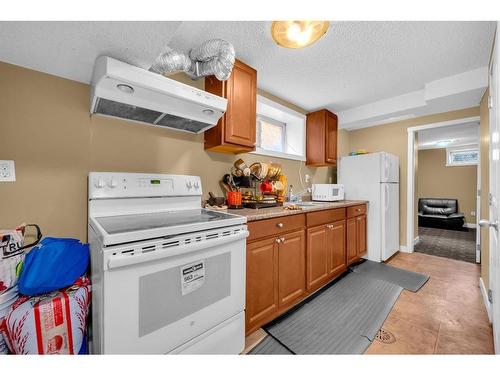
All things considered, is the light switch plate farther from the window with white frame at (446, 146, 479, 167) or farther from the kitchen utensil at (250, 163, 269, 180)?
the window with white frame at (446, 146, 479, 167)

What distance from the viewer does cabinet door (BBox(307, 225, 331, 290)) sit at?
6.23ft

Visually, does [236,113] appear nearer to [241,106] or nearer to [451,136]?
[241,106]

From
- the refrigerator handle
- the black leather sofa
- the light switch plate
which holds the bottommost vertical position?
the black leather sofa

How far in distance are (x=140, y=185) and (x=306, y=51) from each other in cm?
175

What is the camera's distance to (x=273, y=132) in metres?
2.96

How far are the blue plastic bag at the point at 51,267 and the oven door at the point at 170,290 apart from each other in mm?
443

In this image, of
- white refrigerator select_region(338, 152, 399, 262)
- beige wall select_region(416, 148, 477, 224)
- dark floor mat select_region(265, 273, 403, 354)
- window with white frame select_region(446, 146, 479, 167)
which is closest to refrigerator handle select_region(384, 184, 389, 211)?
white refrigerator select_region(338, 152, 399, 262)

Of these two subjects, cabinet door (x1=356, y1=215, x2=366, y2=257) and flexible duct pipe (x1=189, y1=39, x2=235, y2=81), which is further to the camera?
cabinet door (x1=356, y1=215, x2=366, y2=257)

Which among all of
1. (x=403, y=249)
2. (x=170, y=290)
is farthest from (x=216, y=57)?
(x=403, y=249)

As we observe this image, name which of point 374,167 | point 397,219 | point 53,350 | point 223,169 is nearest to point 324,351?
point 53,350

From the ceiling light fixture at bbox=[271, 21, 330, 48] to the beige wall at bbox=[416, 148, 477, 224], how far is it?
6.04 metres

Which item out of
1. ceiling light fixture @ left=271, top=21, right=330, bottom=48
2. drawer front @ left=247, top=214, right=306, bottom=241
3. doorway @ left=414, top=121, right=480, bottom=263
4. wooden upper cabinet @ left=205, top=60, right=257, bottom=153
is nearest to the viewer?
ceiling light fixture @ left=271, top=21, right=330, bottom=48

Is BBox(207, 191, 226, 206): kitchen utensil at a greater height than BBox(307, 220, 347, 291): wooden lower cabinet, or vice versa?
BBox(207, 191, 226, 206): kitchen utensil

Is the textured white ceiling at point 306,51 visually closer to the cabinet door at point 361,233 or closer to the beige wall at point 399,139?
the beige wall at point 399,139
